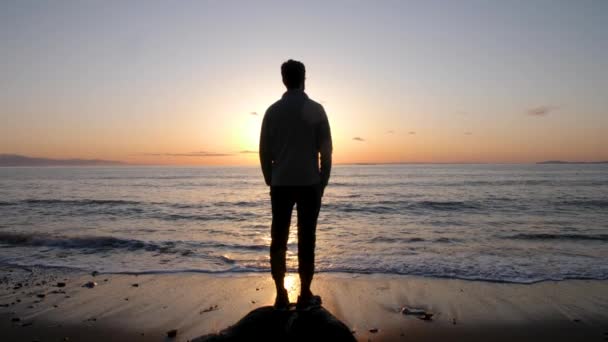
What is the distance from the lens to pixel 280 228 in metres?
3.51

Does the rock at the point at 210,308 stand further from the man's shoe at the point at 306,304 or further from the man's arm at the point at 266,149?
the man's arm at the point at 266,149

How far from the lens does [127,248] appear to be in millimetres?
10484

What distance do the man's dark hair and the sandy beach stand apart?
2904 mm

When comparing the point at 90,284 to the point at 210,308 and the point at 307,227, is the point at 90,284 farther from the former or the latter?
the point at 307,227

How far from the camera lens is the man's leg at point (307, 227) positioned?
3361 mm

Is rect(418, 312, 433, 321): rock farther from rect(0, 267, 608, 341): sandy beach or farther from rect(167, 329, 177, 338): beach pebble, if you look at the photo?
rect(167, 329, 177, 338): beach pebble

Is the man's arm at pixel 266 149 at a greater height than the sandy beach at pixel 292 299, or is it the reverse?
the man's arm at pixel 266 149

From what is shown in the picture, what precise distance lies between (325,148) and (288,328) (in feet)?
5.27

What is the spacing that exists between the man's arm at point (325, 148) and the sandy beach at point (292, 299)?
2148 millimetres

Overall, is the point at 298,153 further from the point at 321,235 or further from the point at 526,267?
the point at 321,235

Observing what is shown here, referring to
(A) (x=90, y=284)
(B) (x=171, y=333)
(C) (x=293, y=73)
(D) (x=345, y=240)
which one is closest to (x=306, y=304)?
(B) (x=171, y=333)

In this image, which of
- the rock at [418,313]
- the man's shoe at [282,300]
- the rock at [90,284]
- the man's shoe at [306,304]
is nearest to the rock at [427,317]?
the rock at [418,313]

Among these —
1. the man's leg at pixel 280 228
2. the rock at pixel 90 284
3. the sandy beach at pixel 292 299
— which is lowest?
the rock at pixel 90 284

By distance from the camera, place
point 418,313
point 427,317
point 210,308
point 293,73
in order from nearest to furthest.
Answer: point 293,73 → point 427,317 → point 418,313 → point 210,308
